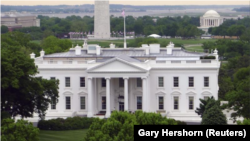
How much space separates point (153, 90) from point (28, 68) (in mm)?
18036

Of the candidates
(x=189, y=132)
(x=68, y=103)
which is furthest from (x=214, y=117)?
(x=189, y=132)

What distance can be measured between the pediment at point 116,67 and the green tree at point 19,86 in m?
9.33

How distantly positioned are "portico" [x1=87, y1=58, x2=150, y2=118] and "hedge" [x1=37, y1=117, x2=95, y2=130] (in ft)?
20.6

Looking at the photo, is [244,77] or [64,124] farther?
[244,77]

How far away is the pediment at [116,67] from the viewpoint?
9281cm

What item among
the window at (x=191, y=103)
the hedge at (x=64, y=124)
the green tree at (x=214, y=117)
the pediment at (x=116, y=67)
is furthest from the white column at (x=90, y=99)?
the green tree at (x=214, y=117)

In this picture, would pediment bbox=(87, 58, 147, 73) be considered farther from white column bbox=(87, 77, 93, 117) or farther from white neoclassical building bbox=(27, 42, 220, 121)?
white column bbox=(87, 77, 93, 117)

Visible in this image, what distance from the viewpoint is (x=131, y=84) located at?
95438mm

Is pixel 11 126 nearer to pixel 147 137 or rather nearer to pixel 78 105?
pixel 147 137

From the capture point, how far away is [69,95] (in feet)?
316

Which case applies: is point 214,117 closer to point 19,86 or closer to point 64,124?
point 64,124

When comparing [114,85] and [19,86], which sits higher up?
[19,86]

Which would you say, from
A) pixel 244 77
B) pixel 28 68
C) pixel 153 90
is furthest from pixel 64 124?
pixel 244 77

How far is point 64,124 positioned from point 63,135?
13.6 feet
